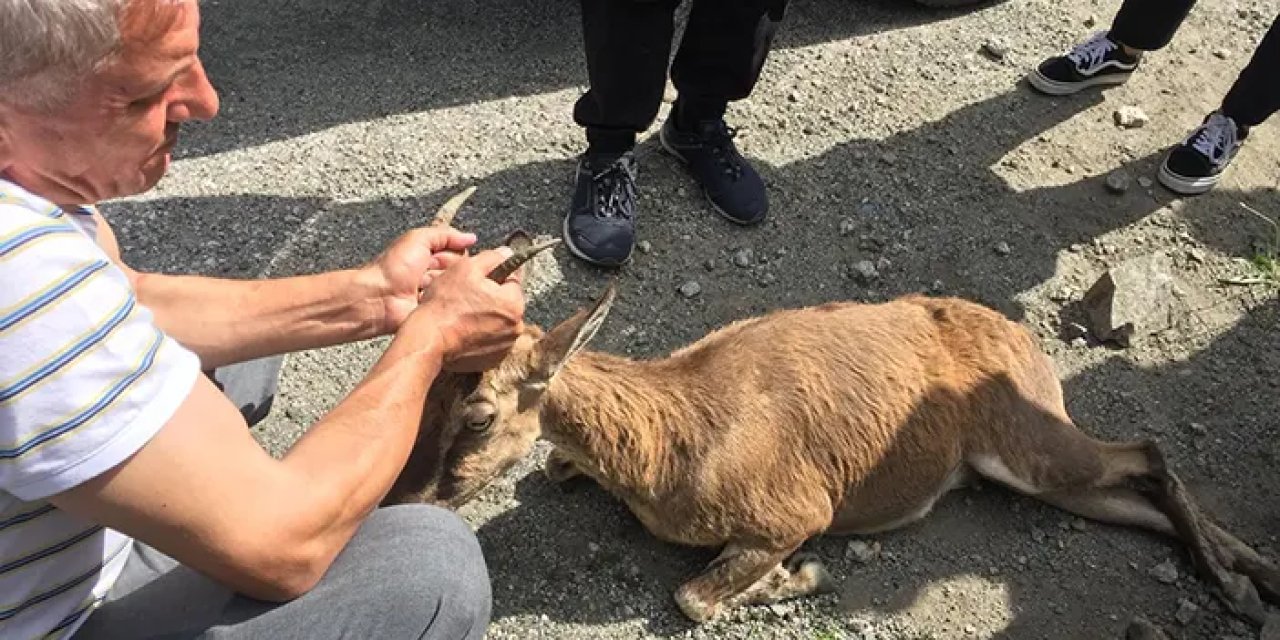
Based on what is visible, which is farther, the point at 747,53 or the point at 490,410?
the point at 747,53

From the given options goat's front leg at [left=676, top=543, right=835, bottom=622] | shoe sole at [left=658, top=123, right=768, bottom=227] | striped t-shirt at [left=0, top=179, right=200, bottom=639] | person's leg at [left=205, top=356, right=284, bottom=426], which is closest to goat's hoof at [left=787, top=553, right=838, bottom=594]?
goat's front leg at [left=676, top=543, right=835, bottom=622]

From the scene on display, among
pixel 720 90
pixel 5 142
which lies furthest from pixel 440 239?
pixel 720 90

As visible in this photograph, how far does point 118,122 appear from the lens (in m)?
2.27

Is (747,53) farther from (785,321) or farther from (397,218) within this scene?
(397,218)

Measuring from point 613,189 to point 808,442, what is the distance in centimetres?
179

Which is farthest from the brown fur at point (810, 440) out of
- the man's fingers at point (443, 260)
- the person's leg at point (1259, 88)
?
the person's leg at point (1259, 88)

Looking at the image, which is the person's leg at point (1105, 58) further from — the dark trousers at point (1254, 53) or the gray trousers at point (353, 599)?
the gray trousers at point (353, 599)

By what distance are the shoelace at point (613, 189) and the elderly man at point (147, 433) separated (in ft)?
7.03

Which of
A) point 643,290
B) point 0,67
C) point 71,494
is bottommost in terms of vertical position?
point 643,290

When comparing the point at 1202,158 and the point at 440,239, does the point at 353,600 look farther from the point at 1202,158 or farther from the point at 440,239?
the point at 1202,158

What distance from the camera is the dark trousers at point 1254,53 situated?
17.5 feet

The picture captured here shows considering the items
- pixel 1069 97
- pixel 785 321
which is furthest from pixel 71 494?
pixel 1069 97

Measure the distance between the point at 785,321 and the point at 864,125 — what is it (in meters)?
2.29

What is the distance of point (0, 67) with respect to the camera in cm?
201
